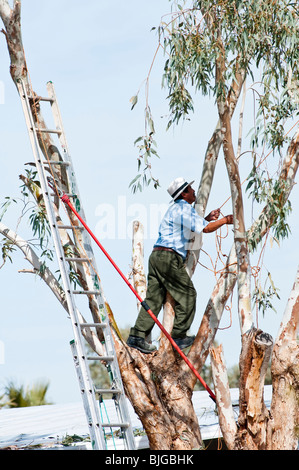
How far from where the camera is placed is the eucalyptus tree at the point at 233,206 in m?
7.21

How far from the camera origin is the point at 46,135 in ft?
25.7

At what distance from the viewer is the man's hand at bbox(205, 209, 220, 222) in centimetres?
766

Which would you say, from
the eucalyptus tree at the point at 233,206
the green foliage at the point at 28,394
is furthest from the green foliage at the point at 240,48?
the green foliage at the point at 28,394

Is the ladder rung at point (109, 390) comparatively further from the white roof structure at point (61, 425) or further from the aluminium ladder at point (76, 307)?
the white roof structure at point (61, 425)

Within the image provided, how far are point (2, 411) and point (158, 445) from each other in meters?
5.38

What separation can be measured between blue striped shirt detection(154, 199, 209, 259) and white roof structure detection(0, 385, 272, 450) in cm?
202

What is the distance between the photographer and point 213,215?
768 cm

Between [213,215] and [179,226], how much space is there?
411 millimetres

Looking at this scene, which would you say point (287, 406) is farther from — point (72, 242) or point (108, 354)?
point (72, 242)

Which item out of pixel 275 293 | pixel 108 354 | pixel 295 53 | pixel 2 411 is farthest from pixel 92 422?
pixel 2 411

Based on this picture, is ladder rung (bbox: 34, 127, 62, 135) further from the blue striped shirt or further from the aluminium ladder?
the blue striped shirt

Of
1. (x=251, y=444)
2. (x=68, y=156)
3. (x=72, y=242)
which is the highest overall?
(x=68, y=156)

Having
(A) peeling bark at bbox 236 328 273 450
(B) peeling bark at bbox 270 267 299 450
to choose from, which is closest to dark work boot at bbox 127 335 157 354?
(A) peeling bark at bbox 236 328 273 450

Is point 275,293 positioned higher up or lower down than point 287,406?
higher up
